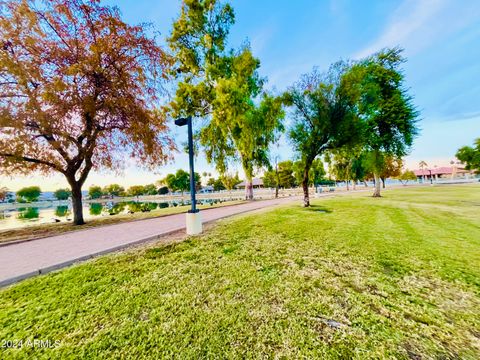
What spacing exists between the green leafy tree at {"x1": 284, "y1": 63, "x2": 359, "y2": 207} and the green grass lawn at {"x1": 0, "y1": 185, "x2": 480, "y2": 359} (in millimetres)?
8942

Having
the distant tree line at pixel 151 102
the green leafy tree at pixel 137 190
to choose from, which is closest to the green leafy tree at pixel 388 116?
the distant tree line at pixel 151 102

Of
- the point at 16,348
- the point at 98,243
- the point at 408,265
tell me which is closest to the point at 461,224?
the point at 408,265

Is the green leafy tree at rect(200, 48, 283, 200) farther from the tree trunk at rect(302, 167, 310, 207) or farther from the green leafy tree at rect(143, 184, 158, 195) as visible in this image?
the green leafy tree at rect(143, 184, 158, 195)

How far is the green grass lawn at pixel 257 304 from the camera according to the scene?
87.5 inches

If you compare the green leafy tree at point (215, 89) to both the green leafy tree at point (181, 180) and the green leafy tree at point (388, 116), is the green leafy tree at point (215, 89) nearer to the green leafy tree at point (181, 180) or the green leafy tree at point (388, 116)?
the green leafy tree at point (388, 116)

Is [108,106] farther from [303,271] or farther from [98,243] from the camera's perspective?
[303,271]

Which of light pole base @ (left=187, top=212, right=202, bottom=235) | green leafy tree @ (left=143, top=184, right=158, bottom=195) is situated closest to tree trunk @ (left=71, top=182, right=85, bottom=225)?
light pole base @ (left=187, top=212, right=202, bottom=235)

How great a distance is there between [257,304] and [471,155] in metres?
82.5

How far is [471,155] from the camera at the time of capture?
53.0 metres

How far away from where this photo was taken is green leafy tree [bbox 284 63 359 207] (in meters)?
12.6

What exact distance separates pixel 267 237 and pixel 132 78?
39.5 feet

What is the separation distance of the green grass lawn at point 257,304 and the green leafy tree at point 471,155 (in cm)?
7146

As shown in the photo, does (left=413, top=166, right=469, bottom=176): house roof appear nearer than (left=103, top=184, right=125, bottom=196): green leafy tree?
Yes

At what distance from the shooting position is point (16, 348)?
225cm
